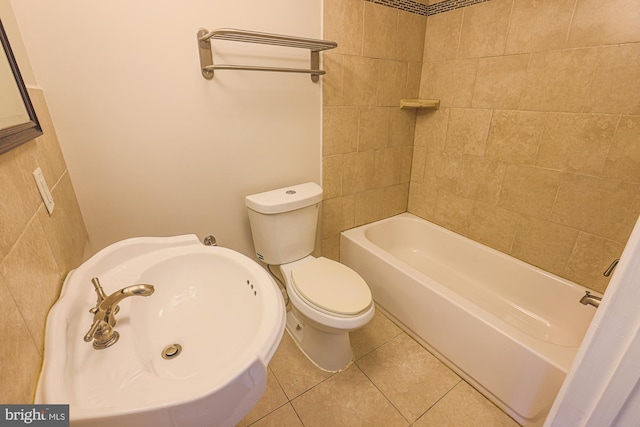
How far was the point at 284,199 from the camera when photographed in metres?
1.46

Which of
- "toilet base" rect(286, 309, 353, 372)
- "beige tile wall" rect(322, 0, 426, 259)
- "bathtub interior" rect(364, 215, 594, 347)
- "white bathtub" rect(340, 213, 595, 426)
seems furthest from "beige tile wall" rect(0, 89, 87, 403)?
"bathtub interior" rect(364, 215, 594, 347)

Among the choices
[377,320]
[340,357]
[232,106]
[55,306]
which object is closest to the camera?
[55,306]

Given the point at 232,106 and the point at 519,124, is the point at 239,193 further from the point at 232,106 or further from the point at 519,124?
the point at 519,124

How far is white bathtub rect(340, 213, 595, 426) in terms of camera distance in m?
1.15

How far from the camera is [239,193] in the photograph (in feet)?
4.92

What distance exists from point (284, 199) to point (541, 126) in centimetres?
136

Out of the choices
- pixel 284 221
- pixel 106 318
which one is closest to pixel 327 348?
pixel 284 221

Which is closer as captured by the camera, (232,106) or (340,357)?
(232,106)

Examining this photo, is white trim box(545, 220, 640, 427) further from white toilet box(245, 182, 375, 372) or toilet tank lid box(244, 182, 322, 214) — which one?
toilet tank lid box(244, 182, 322, 214)

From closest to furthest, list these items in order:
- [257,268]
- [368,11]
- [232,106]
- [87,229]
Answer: [257,268]
[87,229]
[232,106]
[368,11]

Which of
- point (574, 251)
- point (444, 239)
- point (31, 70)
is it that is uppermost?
point (31, 70)

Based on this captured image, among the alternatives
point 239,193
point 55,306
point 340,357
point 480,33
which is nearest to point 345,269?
point 340,357

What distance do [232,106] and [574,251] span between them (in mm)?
1853

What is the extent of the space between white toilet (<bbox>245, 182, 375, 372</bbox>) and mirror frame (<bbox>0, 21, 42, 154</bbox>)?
2.68ft
